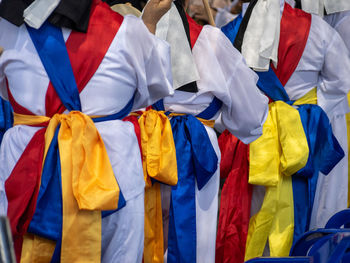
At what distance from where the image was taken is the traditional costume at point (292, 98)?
3.03 metres

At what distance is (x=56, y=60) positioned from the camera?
2.00 metres

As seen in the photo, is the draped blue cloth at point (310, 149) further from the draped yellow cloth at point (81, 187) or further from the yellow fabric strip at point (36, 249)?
the yellow fabric strip at point (36, 249)

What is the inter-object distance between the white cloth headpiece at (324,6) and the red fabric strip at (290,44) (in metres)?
0.21

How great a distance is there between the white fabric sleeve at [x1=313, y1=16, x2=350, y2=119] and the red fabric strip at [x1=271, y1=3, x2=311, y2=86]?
0.14 m

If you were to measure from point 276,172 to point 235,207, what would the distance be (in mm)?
286

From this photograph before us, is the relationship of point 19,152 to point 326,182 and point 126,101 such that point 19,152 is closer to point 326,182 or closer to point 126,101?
point 126,101

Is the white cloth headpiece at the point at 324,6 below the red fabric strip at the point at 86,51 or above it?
below

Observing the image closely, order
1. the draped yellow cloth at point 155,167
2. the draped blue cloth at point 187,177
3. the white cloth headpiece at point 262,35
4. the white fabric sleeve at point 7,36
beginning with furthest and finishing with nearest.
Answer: the white cloth headpiece at point 262,35
the draped blue cloth at point 187,177
the draped yellow cloth at point 155,167
the white fabric sleeve at point 7,36

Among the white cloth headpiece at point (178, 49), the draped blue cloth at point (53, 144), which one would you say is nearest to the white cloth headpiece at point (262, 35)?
the white cloth headpiece at point (178, 49)

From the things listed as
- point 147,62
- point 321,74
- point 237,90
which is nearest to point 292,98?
point 321,74

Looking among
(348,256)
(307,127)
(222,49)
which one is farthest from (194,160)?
(348,256)

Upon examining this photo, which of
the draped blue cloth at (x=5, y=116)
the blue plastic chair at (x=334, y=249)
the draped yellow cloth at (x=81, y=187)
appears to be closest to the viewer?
the blue plastic chair at (x=334, y=249)

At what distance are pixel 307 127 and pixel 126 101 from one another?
131cm

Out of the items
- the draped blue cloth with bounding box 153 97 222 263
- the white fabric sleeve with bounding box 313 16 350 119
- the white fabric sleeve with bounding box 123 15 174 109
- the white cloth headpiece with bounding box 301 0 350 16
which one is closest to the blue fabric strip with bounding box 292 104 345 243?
the white fabric sleeve with bounding box 313 16 350 119
